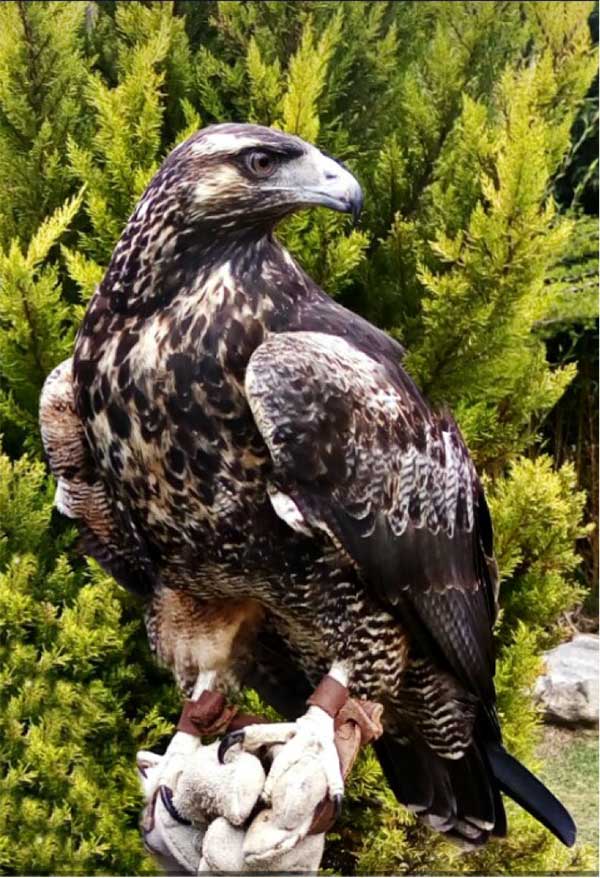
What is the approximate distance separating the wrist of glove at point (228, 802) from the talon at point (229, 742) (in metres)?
A: 0.01

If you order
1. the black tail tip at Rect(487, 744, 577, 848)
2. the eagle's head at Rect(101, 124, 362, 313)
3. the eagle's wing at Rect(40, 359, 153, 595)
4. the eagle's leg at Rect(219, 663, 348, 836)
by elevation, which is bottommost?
the black tail tip at Rect(487, 744, 577, 848)

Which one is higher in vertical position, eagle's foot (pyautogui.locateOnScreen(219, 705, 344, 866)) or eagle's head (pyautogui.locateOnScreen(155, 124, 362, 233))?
eagle's head (pyautogui.locateOnScreen(155, 124, 362, 233))

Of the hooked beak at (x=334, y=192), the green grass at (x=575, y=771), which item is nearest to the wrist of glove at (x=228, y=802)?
the hooked beak at (x=334, y=192)

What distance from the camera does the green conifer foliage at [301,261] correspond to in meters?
2.76

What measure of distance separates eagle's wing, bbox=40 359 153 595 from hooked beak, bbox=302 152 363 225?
0.57 meters

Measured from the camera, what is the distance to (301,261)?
3.06 m

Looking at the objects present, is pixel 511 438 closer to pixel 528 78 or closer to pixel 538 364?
pixel 538 364

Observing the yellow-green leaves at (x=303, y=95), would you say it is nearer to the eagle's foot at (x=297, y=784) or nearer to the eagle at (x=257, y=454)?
the eagle at (x=257, y=454)

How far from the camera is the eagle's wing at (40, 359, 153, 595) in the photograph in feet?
6.65

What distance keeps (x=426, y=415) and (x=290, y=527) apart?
0.43m

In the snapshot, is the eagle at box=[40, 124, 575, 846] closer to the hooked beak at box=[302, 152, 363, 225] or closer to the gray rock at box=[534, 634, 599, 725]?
the hooked beak at box=[302, 152, 363, 225]

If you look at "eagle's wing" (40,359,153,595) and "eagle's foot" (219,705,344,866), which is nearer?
"eagle's foot" (219,705,344,866)

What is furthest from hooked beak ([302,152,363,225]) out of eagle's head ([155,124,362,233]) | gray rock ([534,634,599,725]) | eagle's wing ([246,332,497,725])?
gray rock ([534,634,599,725])

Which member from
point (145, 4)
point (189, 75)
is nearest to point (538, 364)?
point (189, 75)
